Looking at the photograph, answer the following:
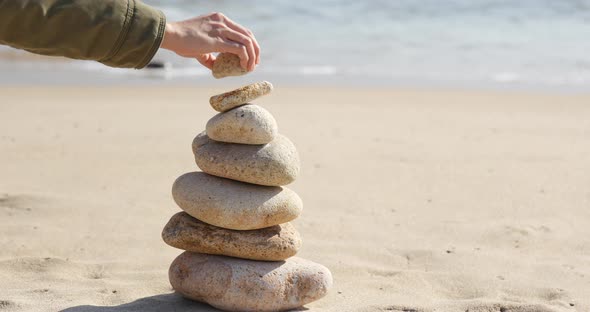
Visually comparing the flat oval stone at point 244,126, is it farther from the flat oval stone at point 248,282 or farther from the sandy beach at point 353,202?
the sandy beach at point 353,202

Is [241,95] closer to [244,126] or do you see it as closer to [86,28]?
[244,126]

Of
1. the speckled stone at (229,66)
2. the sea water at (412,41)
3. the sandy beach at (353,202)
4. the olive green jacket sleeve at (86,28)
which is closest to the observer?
the olive green jacket sleeve at (86,28)

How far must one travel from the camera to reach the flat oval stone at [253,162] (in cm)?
406

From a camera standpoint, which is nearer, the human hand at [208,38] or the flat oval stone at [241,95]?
the human hand at [208,38]

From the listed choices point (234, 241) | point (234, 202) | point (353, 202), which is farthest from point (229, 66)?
point (353, 202)

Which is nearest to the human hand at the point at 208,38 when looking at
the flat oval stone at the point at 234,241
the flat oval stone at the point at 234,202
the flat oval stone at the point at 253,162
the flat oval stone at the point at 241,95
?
the flat oval stone at the point at 241,95

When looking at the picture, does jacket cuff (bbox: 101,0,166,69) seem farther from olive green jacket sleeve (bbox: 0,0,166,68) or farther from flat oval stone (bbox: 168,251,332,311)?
flat oval stone (bbox: 168,251,332,311)

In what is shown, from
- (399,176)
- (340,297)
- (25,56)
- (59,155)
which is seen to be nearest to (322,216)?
(399,176)

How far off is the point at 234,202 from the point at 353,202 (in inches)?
102

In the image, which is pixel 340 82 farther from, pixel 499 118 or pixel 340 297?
pixel 340 297

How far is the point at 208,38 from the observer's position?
3.41 meters

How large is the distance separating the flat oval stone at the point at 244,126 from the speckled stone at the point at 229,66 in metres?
0.22

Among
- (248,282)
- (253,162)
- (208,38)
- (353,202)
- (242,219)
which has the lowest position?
(353,202)

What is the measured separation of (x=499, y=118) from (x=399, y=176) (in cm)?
324
